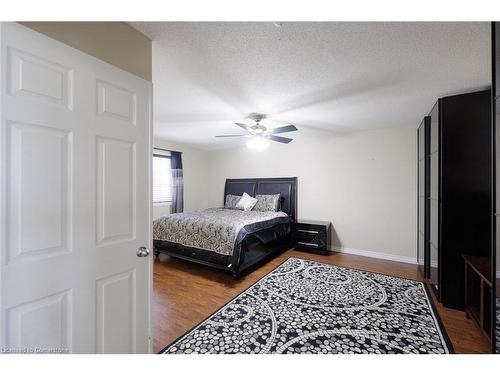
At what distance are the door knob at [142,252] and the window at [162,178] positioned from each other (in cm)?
354

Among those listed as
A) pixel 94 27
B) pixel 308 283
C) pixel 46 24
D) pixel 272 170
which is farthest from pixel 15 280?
pixel 272 170

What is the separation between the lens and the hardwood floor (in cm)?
185

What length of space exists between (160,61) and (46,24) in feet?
2.78

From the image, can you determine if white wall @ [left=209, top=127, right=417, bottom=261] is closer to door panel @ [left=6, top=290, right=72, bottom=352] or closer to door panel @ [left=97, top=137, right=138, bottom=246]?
door panel @ [left=97, top=137, right=138, bottom=246]

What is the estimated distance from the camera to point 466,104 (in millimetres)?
2215

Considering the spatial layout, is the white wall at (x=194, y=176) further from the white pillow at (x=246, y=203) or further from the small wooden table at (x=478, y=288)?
the small wooden table at (x=478, y=288)

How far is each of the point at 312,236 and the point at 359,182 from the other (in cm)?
133

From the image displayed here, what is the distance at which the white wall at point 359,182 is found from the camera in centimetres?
372

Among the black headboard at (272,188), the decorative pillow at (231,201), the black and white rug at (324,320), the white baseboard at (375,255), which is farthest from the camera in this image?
the decorative pillow at (231,201)

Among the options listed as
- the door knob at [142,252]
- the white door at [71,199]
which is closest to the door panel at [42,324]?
the white door at [71,199]

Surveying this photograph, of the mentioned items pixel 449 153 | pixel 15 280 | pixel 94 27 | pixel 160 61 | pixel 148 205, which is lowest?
pixel 15 280

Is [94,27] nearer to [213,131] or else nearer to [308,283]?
[213,131]

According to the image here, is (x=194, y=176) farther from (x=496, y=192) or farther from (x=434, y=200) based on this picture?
(x=496, y=192)

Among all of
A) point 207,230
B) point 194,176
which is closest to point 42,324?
point 207,230
